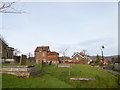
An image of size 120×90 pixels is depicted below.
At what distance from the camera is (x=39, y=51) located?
210 ft

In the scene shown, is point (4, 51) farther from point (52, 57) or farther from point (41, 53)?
point (52, 57)

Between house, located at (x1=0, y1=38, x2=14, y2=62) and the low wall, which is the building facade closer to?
house, located at (x1=0, y1=38, x2=14, y2=62)

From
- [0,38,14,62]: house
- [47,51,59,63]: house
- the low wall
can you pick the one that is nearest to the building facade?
[0,38,14,62]: house

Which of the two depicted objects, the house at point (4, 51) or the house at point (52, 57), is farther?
the house at point (52, 57)

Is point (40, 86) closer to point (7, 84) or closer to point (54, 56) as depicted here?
point (7, 84)

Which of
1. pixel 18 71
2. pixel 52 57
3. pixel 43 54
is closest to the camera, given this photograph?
pixel 18 71

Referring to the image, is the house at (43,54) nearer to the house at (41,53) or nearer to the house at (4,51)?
the house at (41,53)

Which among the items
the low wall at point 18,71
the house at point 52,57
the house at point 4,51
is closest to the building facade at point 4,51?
the house at point 4,51

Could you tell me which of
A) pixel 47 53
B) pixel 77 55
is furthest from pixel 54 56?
pixel 77 55

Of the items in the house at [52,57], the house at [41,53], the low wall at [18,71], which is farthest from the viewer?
the house at [52,57]

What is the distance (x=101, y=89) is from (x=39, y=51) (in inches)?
2167

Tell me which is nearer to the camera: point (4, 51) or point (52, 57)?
point (4, 51)

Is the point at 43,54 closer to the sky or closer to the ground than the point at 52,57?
closer to the sky

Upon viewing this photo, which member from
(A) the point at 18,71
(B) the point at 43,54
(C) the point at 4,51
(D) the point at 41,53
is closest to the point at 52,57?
(B) the point at 43,54
